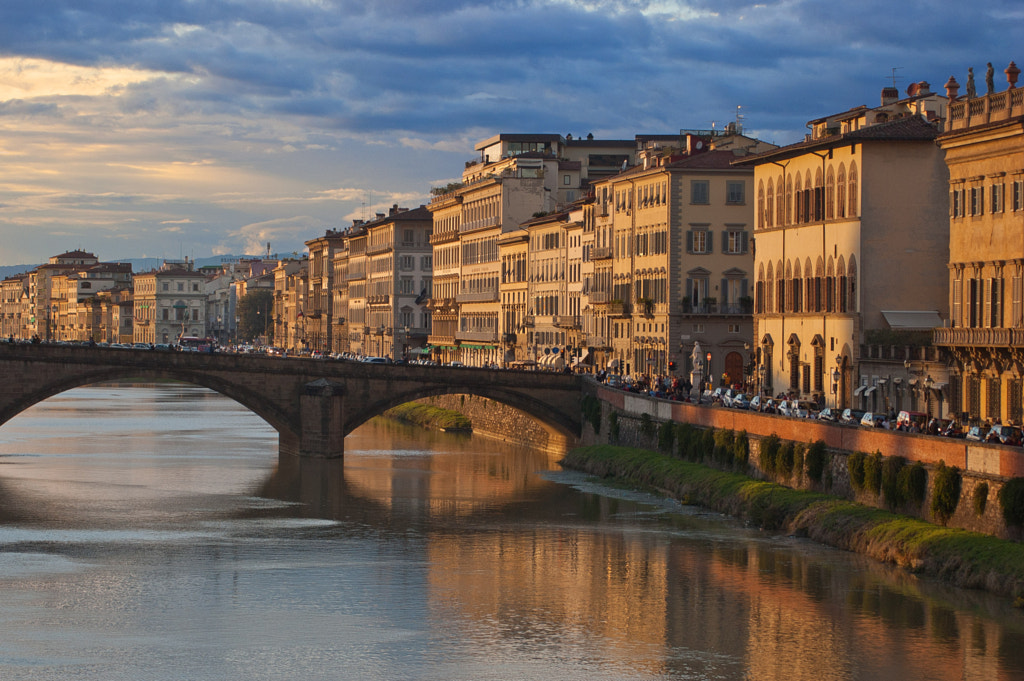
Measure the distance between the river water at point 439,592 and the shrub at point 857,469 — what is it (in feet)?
6.77

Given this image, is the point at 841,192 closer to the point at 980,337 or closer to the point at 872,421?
the point at 980,337

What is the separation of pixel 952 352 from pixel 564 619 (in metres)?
21.6

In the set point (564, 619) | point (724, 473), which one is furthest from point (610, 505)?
point (564, 619)

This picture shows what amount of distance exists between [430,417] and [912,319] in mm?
41964

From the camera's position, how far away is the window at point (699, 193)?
266ft

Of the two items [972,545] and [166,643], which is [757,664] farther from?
[166,643]

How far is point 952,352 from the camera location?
54.7 meters

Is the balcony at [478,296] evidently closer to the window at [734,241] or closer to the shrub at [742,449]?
the window at [734,241]

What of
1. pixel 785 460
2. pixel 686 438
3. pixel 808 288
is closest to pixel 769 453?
pixel 785 460

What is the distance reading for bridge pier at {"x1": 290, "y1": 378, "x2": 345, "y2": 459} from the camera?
73.9 meters

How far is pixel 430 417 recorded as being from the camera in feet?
324

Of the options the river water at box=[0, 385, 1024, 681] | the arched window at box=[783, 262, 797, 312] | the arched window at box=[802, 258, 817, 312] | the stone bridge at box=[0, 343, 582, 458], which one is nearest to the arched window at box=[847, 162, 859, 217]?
the arched window at box=[802, 258, 817, 312]

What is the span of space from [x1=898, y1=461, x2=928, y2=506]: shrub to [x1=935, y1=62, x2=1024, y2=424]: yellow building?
8485 mm

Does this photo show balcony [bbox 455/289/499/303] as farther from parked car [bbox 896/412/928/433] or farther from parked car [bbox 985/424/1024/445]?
parked car [bbox 985/424/1024/445]
